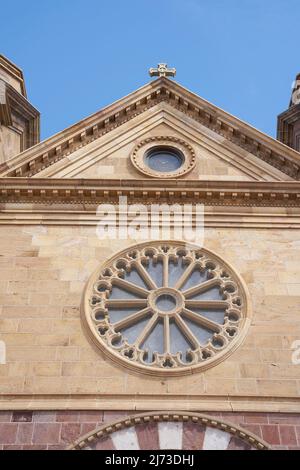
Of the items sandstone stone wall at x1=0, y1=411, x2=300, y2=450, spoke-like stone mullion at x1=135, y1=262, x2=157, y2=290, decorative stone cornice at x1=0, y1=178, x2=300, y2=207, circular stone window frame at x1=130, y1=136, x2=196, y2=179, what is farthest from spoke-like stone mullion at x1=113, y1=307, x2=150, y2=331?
circular stone window frame at x1=130, y1=136, x2=196, y2=179

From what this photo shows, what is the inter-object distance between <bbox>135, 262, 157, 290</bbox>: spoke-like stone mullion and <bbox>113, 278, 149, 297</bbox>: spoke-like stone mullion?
0.17m

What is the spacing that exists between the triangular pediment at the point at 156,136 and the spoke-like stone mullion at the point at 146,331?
162 inches

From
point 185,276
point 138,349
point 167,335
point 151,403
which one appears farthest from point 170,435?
point 185,276

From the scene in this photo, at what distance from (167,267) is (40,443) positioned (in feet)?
14.6

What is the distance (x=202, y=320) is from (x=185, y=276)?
1.07 metres

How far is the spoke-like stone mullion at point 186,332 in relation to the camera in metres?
14.9

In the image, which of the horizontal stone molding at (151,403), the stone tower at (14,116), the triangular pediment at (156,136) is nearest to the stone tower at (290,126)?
the triangular pediment at (156,136)

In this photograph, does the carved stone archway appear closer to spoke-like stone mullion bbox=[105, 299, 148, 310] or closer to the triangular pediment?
spoke-like stone mullion bbox=[105, 299, 148, 310]

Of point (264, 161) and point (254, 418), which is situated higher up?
point (264, 161)

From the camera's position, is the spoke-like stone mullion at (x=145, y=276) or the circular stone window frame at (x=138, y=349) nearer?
the circular stone window frame at (x=138, y=349)

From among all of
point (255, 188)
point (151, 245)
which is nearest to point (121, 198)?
point (151, 245)

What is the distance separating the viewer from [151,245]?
16.6 meters

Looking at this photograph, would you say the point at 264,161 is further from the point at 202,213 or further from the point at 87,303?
the point at 87,303

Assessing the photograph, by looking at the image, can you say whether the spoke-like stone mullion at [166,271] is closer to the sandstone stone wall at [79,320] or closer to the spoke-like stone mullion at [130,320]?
the spoke-like stone mullion at [130,320]
